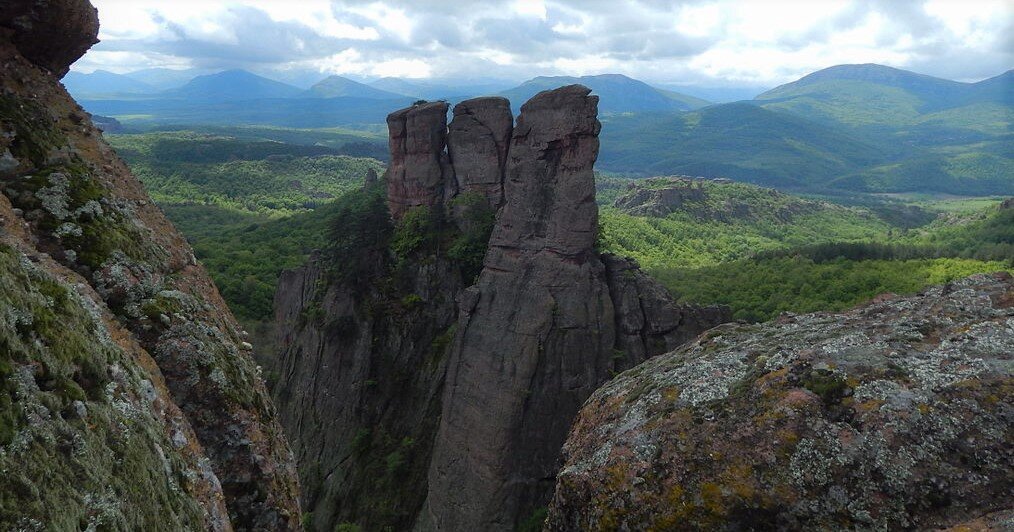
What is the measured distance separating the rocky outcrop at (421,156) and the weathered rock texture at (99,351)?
23.2m

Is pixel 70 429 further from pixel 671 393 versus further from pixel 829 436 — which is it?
pixel 671 393

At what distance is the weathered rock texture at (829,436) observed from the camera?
10.3 meters

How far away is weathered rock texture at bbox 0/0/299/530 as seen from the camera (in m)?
5.39

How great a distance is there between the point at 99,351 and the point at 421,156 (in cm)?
3118

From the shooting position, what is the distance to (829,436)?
1133 cm

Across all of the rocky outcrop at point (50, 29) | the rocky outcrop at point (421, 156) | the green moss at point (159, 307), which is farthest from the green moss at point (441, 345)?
the green moss at point (159, 307)

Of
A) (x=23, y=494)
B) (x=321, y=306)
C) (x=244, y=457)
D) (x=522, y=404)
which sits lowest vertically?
(x=522, y=404)

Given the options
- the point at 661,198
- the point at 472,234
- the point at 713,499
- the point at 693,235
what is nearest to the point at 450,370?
the point at 472,234

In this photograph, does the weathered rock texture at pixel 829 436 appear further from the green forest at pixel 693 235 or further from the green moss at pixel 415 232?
the green moss at pixel 415 232

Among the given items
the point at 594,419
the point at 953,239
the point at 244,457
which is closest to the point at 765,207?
the point at 953,239

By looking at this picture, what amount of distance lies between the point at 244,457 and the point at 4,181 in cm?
612

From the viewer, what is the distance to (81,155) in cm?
1179

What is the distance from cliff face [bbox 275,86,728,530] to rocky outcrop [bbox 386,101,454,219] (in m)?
0.69

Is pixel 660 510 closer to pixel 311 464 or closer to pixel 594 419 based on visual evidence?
pixel 594 419
